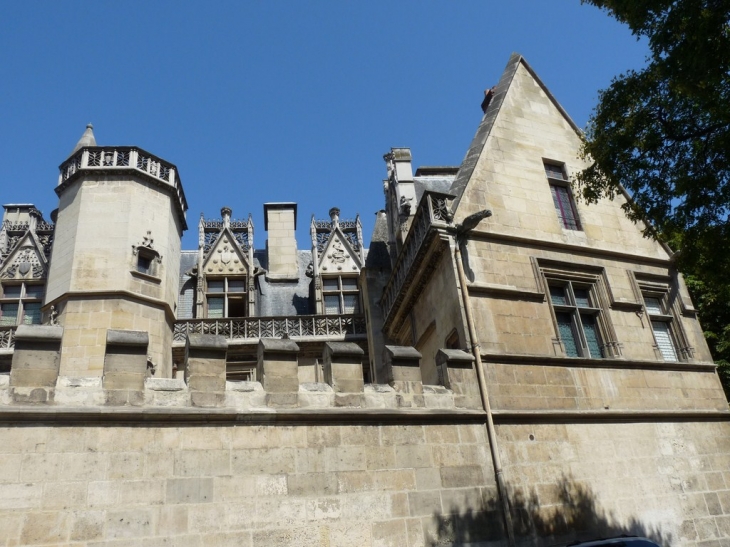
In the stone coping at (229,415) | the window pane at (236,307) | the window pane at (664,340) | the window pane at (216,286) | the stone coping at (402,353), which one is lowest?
the stone coping at (229,415)

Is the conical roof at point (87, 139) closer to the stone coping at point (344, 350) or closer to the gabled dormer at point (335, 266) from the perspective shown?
the gabled dormer at point (335, 266)

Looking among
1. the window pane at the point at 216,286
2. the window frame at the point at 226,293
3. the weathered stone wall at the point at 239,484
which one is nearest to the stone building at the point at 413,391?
the weathered stone wall at the point at 239,484

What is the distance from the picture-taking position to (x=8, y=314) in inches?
651

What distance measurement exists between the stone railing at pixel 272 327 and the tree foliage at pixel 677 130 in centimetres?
904

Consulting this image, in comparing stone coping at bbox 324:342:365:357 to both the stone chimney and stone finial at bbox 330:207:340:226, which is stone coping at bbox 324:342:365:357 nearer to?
the stone chimney

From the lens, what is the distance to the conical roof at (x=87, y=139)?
16.1 meters

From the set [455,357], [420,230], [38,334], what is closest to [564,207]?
[420,230]

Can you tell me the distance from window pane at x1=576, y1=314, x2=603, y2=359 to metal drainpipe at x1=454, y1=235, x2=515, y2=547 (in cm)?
260

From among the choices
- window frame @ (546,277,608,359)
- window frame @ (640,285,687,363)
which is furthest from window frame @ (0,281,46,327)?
window frame @ (640,285,687,363)

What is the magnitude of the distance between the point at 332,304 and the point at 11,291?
9.33 metres

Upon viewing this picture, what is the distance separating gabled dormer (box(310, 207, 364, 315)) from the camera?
18453mm

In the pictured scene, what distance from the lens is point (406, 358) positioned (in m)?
8.94

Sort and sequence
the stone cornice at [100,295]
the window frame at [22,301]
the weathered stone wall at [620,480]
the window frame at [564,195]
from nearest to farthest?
the weathered stone wall at [620,480] → the window frame at [564,195] → the stone cornice at [100,295] → the window frame at [22,301]

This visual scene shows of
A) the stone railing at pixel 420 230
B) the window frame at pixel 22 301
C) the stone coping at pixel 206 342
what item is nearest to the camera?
the stone coping at pixel 206 342
